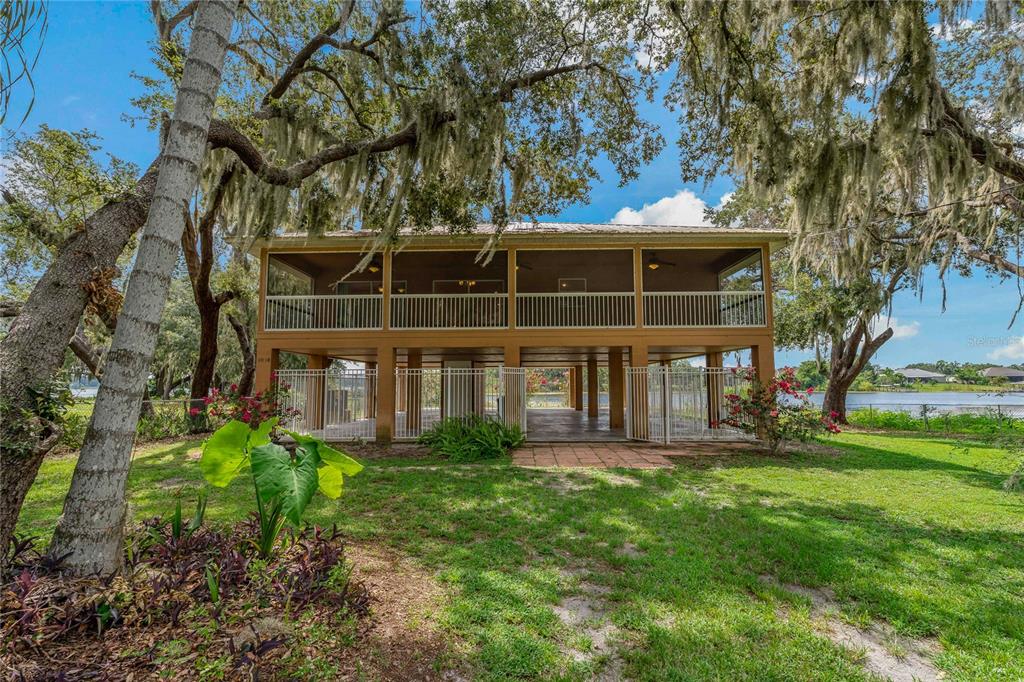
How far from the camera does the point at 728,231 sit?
35.8 ft

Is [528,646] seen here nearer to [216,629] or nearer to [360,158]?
[216,629]

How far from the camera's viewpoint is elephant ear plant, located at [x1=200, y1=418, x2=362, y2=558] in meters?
2.52

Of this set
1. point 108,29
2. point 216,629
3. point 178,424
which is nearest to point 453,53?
point 108,29

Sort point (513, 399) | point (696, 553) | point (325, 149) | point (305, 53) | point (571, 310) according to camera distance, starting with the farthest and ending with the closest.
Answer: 1. point (571, 310)
2. point (513, 399)
3. point (305, 53)
4. point (325, 149)
5. point (696, 553)

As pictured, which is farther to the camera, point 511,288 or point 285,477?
point 511,288

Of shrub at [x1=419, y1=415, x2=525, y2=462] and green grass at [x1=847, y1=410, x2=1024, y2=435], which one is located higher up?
shrub at [x1=419, y1=415, x2=525, y2=462]

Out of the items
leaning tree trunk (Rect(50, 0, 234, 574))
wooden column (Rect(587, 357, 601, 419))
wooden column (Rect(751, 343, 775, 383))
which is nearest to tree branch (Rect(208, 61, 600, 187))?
leaning tree trunk (Rect(50, 0, 234, 574))

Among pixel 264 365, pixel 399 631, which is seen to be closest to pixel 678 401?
pixel 399 631

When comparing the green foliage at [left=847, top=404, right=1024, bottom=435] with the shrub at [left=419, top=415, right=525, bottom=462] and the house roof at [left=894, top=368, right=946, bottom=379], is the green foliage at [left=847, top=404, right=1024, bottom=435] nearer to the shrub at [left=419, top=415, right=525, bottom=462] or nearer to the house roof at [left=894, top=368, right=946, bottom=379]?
the shrub at [left=419, top=415, right=525, bottom=462]

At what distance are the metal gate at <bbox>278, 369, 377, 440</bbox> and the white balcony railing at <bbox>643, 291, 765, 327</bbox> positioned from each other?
8.05 meters

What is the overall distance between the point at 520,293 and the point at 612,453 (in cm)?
→ 526

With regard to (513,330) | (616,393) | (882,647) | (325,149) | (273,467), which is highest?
(325,149)

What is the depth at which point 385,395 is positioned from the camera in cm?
1095

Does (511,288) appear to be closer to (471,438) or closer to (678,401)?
(471,438)
